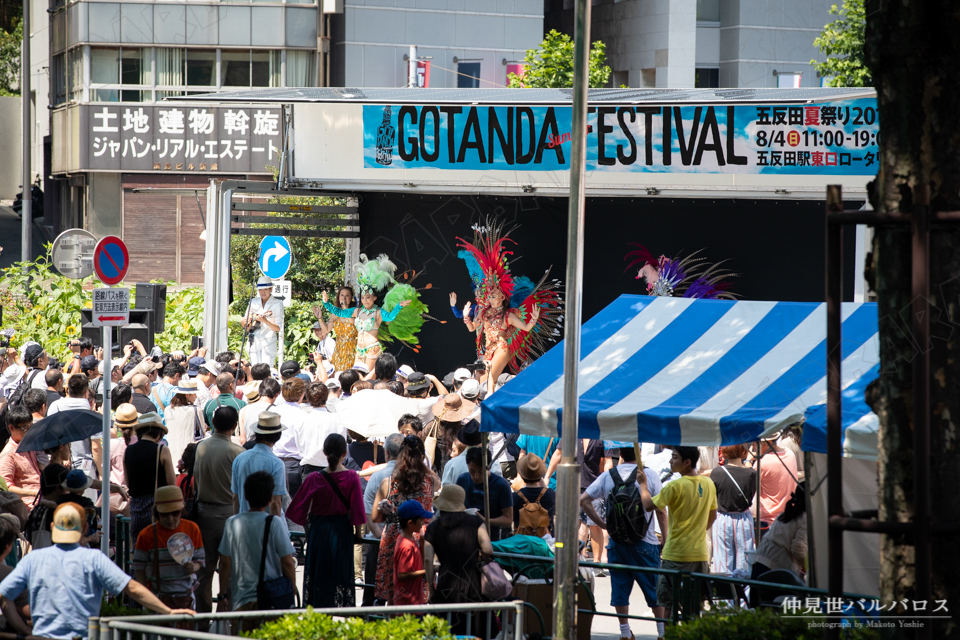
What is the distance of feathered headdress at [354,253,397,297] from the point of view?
17.8m

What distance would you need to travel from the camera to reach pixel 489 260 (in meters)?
17.5

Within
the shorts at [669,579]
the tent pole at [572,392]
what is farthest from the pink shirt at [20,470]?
the shorts at [669,579]

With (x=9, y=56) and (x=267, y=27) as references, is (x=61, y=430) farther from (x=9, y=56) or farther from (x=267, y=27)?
(x=9, y=56)

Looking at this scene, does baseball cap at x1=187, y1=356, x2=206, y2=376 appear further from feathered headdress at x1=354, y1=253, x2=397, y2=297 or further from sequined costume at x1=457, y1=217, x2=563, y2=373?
sequined costume at x1=457, y1=217, x2=563, y2=373

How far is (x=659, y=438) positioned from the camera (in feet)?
23.1

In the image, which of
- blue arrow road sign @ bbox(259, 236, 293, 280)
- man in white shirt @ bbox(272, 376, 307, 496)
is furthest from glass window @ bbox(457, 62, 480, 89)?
man in white shirt @ bbox(272, 376, 307, 496)

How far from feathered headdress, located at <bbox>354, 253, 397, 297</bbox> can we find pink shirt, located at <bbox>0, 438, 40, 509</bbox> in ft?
29.3

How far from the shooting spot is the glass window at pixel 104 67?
1147 inches

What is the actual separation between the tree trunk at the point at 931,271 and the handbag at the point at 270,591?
4.21 meters

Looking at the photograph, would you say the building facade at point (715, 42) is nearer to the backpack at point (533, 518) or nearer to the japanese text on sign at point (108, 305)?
the japanese text on sign at point (108, 305)

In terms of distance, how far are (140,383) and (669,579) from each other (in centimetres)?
595

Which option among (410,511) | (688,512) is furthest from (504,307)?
(410,511)

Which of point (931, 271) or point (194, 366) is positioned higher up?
point (931, 271)

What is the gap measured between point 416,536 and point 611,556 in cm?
187
